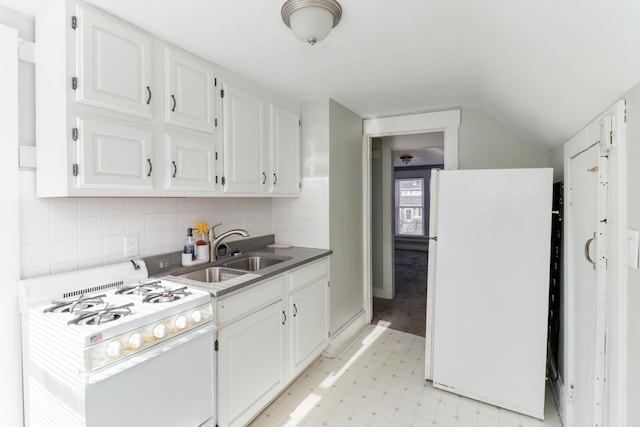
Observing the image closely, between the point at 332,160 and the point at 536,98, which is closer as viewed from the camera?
the point at 536,98

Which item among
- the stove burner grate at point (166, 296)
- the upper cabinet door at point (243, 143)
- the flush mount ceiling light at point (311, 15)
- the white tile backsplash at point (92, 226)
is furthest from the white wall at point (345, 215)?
the stove burner grate at point (166, 296)

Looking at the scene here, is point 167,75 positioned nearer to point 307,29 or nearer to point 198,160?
point 198,160

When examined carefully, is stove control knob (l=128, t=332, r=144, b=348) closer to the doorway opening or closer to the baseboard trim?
the baseboard trim

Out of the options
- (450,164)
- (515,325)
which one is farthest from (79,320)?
(450,164)

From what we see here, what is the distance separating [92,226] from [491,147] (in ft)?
10.2

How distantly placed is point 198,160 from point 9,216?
35.0 inches

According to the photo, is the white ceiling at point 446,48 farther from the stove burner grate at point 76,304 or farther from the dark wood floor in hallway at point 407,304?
the dark wood floor in hallway at point 407,304

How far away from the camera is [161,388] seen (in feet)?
4.28

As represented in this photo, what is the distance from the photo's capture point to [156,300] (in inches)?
56.3

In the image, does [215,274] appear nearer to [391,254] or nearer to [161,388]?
[161,388]

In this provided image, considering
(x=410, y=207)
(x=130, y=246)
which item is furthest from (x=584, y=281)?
(x=410, y=207)

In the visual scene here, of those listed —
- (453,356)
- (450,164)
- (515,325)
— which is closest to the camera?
(515,325)

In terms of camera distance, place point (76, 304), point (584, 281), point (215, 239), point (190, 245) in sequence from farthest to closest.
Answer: point (215, 239) → point (190, 245) → point (584, 281) → point (76, 304)

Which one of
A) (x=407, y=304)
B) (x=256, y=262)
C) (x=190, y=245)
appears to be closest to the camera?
(x=190, y=245)
